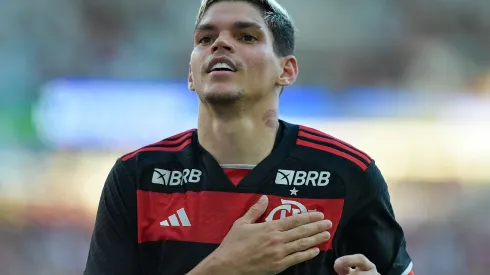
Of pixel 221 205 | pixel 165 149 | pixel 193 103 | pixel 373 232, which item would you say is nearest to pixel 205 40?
pixel 165 149

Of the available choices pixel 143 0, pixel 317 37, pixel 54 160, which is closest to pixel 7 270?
pixel 54 160

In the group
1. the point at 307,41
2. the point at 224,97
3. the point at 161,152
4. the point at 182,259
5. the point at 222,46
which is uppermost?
the point at 307,41

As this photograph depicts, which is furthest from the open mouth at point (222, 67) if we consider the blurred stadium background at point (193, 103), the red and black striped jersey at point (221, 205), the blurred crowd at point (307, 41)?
the blurred crowd at point (307, 41)

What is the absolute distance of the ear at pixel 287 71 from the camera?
1679 mm

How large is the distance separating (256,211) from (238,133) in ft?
0.68

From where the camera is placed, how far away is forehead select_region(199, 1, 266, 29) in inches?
62.4

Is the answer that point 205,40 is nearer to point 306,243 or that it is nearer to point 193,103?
point 306,243

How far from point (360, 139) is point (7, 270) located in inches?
105

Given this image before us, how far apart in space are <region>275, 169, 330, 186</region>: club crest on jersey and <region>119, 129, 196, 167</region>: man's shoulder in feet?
0.80

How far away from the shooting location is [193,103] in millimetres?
4930

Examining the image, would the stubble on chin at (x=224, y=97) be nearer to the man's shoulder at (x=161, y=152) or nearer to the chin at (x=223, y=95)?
the chin at (x=223, y=95)

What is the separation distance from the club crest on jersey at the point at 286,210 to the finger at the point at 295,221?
0.08 m

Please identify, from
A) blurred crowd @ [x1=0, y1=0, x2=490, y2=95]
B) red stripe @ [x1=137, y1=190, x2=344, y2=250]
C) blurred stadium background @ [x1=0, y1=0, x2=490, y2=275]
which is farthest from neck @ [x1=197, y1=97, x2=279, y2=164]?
blurred crowd @ [x1=0, y1=0, x2=490, y2=95]

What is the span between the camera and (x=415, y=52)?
515cm
